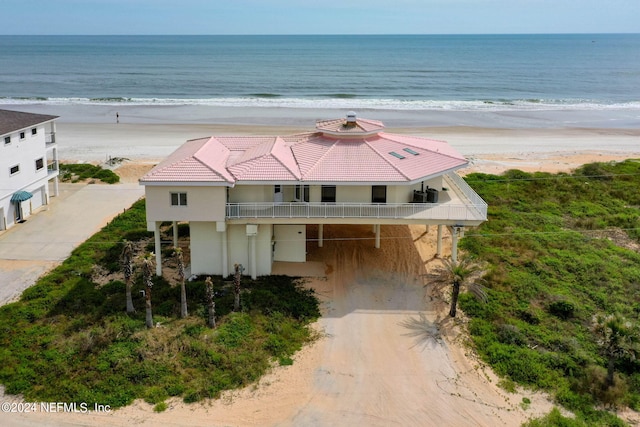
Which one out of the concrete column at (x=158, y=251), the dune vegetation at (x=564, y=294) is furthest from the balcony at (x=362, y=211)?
the concrete column at (x=158, y=251)

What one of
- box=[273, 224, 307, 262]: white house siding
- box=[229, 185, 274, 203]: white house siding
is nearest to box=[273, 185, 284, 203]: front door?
box=[229, 185, 274, 203]: white house siding

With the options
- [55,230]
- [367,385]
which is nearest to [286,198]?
[367,385]

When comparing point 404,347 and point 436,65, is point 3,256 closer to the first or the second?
point 404,347

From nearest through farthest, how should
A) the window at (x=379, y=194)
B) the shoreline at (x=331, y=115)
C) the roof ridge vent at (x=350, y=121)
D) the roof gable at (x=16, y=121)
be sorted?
the window at (x=379, y=194)
the roof ridge vent at (x=350, y=121)
the roof gable at (x=16, y=121)
the shoreline at (x=331, y=115)

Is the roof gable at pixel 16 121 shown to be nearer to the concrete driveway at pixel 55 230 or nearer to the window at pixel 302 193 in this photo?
the concrete driveway at pixel 55 230

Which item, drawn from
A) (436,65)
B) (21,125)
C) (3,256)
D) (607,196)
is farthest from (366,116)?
(436,65)
